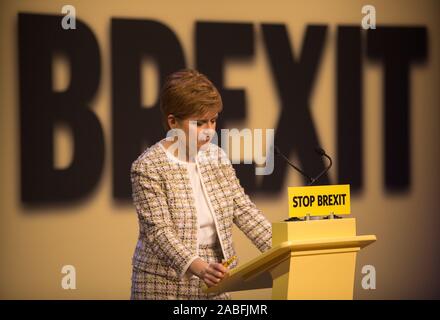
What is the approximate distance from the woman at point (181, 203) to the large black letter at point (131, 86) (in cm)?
223

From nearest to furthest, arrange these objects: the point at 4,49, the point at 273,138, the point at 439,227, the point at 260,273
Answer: the point at 260,273, the point at 4,49, the point at 273,138, the point at 439,227

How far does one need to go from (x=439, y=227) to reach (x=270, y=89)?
A: 1605 mm

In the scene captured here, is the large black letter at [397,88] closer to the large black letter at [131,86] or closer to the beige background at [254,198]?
the beige background at [254,198]

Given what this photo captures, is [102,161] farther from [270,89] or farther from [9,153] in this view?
[270,89]

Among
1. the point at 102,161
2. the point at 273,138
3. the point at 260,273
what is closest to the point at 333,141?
the point at 273,138

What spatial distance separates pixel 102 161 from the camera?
5.12 m

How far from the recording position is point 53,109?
5.07 metres

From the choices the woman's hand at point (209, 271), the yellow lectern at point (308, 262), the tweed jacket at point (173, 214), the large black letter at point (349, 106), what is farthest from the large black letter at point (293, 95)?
the yellow lectern at point (308, 262)

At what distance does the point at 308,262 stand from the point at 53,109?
3.02 m

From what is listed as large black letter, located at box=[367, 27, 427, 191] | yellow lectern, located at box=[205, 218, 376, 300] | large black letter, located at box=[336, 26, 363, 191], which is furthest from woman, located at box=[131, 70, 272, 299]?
large black letter, located at box=[367, 27, 427, 191]

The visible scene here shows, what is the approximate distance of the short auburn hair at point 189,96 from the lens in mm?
2857

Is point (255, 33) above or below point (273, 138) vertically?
above

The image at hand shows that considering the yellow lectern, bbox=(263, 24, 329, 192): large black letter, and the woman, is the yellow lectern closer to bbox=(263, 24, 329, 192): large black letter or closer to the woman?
the woman

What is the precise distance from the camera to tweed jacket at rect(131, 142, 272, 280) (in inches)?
110
